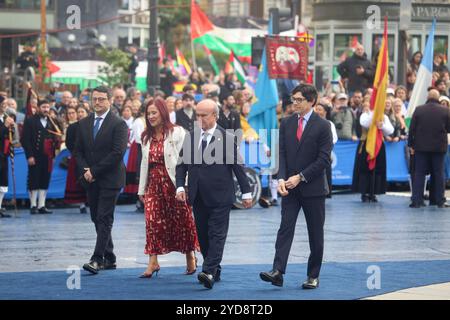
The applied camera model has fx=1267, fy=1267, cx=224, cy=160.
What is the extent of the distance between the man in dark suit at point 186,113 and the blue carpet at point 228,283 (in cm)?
836

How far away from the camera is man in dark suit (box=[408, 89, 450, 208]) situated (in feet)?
69.4

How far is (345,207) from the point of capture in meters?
21.3

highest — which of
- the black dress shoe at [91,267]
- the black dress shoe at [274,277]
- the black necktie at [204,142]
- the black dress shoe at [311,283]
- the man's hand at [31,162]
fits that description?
the black necktie at [204,142]

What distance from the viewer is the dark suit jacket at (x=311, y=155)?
1192 centimetres

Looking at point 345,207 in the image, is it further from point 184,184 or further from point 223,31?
point 223,31

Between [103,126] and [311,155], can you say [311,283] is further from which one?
[103,126]

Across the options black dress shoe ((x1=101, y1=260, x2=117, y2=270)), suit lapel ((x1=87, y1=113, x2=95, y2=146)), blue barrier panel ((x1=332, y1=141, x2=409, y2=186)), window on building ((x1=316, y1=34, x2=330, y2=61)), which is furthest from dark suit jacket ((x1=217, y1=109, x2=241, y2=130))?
window on building ((x1=316, y1=34, x2=330, y2=61))

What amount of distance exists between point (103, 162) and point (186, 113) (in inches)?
347

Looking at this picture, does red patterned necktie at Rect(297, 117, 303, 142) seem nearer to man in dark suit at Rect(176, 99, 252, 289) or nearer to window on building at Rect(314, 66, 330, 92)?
man in dark suit at Rect(176, 99, 252, 289)

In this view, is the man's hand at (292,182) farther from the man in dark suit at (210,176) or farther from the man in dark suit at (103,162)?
the man in dark suit at (103,162)

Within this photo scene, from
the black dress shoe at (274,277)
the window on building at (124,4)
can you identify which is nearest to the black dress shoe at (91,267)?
the black dress shoe at (274,277)

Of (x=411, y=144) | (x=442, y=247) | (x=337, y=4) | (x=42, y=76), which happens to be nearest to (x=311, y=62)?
(x=337, y=4)
